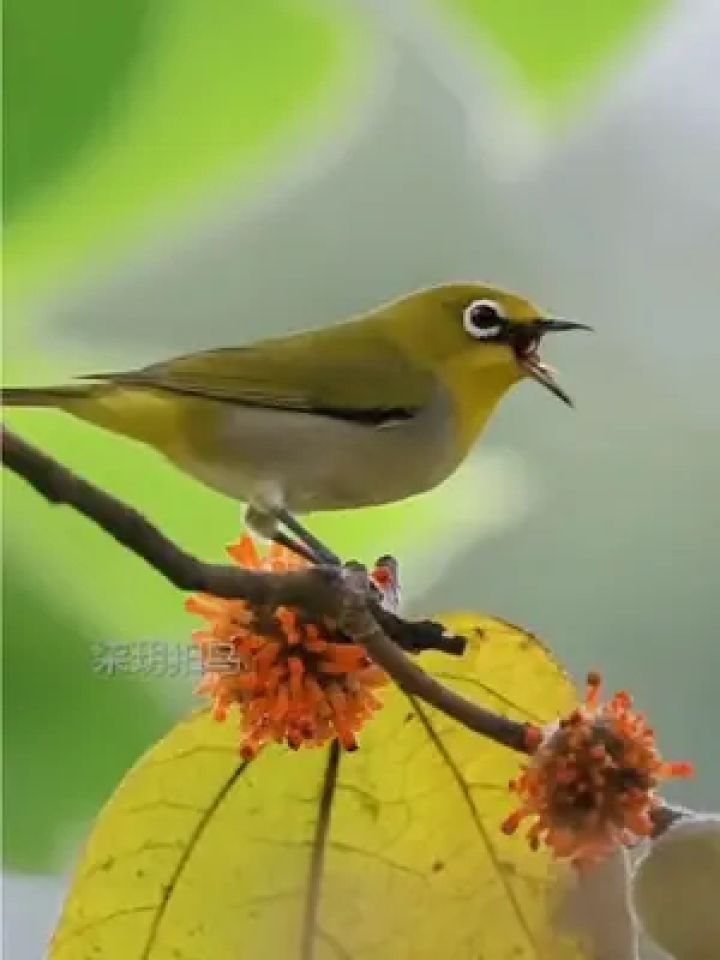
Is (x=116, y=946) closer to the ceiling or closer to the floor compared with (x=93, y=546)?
closer to the floor

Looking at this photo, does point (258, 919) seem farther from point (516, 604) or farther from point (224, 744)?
point (516, 604)

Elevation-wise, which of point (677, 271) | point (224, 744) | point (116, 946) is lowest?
point (116, 946)

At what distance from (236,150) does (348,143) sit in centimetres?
7

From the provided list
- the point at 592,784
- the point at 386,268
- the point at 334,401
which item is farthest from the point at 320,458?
the point at 592,784

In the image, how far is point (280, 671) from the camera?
2.74 feet

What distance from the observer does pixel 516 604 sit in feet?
2.97

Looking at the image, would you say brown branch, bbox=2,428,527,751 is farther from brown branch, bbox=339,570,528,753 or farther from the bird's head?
the bird's head

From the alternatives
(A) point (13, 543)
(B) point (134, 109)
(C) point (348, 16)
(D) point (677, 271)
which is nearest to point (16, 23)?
(B) point (134, 109)

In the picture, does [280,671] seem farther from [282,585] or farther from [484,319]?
[484,319]

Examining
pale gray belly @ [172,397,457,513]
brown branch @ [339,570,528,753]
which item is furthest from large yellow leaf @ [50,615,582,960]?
pale gray belly @ [172,397,457,513]

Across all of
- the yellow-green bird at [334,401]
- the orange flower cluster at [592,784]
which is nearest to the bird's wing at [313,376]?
the yellow-green bird at [334,401]

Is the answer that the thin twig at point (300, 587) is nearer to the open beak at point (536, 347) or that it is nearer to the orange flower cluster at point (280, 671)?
the orange flower cluster at point (280, 671)

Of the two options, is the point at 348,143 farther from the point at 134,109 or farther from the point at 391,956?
the point at 391,956

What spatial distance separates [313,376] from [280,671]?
175 mm
